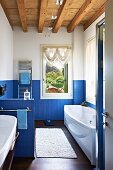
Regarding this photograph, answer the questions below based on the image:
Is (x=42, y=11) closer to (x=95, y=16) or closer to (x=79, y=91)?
(x=95, y=16)

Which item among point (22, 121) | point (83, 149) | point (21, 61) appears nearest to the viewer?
Result: point (22, 121)

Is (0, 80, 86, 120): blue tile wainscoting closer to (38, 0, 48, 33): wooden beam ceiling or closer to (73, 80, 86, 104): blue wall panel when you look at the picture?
(73, 80, 86, 104): blue wall panel

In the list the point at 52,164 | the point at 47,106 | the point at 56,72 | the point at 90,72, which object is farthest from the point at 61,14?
the point at 52,164

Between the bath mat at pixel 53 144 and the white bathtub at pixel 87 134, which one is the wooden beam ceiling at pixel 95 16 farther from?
the bath mat at pixel 53 144

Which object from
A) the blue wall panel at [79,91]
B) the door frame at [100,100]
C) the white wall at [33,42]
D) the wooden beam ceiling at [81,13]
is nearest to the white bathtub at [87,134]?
the door frame at [100,100]

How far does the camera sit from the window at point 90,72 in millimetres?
6055

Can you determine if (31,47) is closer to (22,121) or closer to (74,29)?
(74,29)

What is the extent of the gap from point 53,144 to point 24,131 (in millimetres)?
978

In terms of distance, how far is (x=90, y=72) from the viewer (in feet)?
20.9

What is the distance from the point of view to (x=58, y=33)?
7.20 m

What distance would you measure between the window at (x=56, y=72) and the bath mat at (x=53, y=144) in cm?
152

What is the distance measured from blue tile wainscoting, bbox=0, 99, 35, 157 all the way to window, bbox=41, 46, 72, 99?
3.26 meters

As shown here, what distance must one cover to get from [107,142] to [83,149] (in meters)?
1.73

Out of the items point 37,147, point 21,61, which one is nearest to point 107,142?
point 37,147
